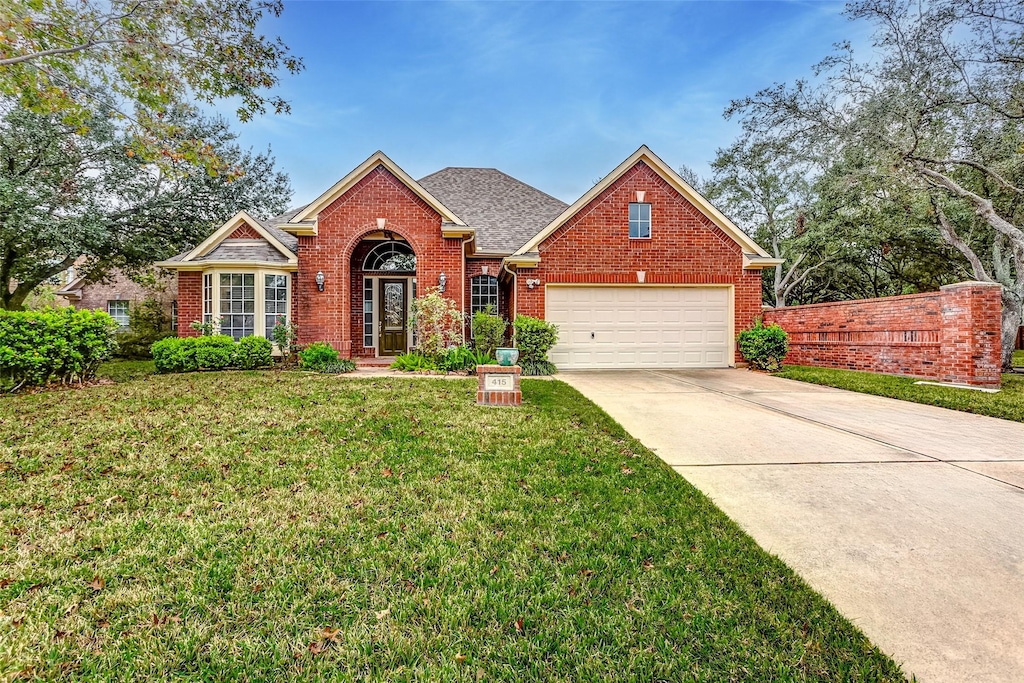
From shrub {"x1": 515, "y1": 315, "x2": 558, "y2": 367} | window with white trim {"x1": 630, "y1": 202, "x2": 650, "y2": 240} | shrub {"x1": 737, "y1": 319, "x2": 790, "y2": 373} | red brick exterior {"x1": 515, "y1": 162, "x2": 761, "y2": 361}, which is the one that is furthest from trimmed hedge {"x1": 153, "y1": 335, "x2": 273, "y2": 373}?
shrub {"x1": 737, "y1": 319, "x2": 790, "y2": 373}

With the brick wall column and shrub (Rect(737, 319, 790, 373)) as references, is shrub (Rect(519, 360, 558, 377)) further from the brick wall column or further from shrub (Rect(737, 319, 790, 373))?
the brick wall column

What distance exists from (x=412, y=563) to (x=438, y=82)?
18533 mm

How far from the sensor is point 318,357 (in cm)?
1167

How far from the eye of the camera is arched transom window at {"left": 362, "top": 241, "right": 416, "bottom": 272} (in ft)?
49.8

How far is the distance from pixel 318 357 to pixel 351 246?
127 inches

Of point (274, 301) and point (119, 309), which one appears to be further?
point (119, 309)

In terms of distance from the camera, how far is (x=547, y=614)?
2.22m

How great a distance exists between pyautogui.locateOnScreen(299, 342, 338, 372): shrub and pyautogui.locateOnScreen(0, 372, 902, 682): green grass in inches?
258

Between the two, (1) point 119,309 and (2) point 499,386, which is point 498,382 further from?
(1) point 119,309

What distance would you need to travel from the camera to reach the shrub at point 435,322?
1184 cm

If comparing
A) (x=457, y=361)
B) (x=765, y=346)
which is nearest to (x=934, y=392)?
(x=765, y=346)

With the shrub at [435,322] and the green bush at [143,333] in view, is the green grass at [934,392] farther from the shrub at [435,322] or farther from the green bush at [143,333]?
the green bush at [143,333]

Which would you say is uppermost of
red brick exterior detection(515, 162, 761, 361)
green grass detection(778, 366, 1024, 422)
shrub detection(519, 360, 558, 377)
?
red brick exterior detection(515, 162, 761, 361)

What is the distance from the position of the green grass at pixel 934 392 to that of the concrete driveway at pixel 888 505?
2.05ft
